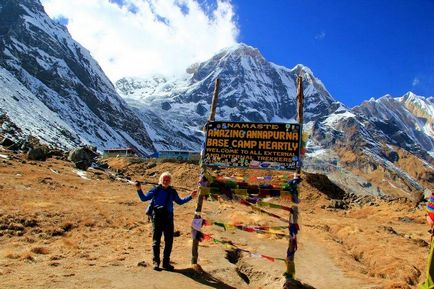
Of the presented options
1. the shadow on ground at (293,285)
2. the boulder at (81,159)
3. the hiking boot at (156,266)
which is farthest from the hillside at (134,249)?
the boulder at (81,159)

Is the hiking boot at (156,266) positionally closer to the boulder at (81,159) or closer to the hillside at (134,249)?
the hillside at (134,249)

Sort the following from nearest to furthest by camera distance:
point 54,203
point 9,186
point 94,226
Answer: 1. point 94,226
2. point 54,203
3. point 9,186

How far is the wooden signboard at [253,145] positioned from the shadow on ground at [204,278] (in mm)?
3483

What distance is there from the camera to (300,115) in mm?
13844

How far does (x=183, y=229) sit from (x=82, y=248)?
6.55 metres

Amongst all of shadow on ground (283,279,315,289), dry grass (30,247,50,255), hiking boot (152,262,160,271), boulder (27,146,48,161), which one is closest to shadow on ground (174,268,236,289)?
hiking boot (152,262,160,271)

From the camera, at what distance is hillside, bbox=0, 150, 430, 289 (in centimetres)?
1170

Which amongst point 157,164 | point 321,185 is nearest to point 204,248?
point 321,185

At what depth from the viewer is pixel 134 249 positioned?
15633 mm

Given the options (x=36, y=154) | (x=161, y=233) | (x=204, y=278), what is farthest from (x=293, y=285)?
(x=36, y=154)

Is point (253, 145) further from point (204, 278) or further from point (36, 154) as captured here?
point (36, 154)

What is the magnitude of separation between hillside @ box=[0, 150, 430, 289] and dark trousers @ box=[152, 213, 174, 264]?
1.58 ft

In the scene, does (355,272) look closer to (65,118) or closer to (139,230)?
(139,230)

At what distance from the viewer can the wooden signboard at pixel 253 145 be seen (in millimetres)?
13234
